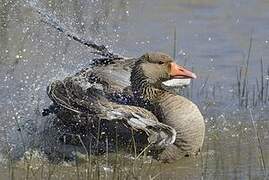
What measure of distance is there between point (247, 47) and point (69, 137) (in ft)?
14.5

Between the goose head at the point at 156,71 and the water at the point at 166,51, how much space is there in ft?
2.34

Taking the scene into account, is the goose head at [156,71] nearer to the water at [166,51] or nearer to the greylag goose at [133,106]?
the greylag goose at [133,106]

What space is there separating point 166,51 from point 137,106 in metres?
3.61

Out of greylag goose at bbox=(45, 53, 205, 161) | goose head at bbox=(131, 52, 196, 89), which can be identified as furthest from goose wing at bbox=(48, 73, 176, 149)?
goose head at bbox=(131, 52, 196, 89)

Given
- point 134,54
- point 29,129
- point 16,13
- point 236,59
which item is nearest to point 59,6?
point 16,13

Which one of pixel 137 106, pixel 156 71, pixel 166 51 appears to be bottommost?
pixel 166 51

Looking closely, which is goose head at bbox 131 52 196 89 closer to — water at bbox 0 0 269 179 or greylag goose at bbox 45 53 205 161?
greylag goose at bbox 45 53 205 161

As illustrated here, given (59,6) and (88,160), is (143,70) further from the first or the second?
(59,6)

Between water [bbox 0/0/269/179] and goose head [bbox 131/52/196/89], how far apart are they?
0.71 m

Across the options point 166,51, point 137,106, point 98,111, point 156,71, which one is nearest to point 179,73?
point 156,71

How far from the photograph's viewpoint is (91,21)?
13.8m

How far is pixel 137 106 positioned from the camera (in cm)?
888

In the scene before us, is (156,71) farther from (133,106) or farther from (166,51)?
(166,51)

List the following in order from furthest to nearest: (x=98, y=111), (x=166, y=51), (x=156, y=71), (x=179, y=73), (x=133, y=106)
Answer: (x=166, y=51) → (x=156, y=71) → (x=179, y=73) → (x=133, y=106) → (x=98, y=111)
